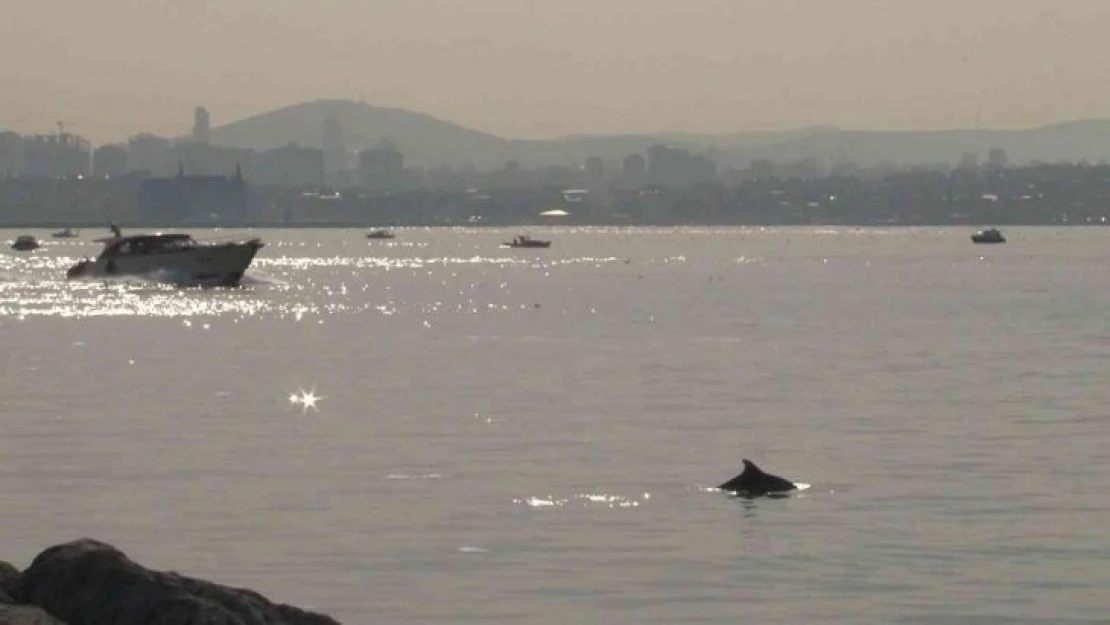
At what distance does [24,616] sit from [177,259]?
404ft

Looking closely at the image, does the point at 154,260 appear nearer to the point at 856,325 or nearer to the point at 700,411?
the point at 856,325

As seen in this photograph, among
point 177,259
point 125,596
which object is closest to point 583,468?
point 125,596

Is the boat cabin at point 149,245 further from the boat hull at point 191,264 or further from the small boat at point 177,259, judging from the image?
the boat hull at point 191,264

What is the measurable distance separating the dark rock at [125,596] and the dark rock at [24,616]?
1.86 feet

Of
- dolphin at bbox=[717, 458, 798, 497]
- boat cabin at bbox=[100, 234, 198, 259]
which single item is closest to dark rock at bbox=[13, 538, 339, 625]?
dolphin at bbox=[717, 458, 798, 497]

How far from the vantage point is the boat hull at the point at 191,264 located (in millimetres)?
136375

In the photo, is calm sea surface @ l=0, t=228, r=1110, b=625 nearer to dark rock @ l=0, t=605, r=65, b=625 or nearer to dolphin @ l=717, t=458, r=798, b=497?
dolphin @ l=717, t=458, r=798, b=497

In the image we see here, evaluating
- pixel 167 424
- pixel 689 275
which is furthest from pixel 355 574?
pixel 689 275

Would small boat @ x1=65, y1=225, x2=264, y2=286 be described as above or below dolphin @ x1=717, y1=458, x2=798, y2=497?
below

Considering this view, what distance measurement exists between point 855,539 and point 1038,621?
18.8ft

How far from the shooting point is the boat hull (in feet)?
447

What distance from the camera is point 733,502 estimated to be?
107 ft

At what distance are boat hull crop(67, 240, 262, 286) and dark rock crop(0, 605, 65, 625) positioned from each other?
120501mm

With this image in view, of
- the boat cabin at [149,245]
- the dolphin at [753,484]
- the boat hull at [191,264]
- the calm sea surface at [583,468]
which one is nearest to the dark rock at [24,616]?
the calm sea surface at [583,468]
